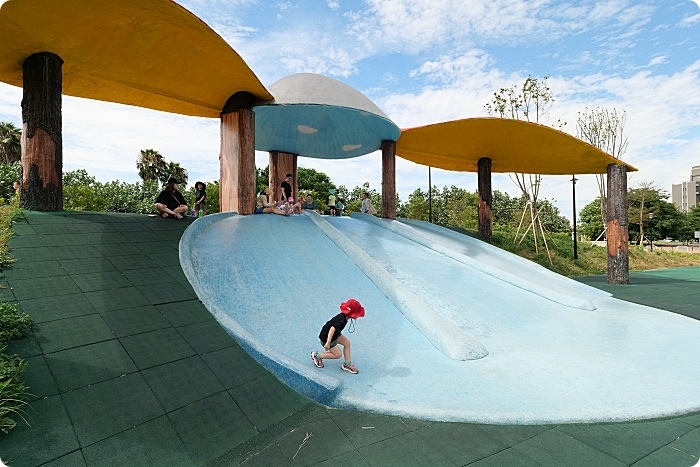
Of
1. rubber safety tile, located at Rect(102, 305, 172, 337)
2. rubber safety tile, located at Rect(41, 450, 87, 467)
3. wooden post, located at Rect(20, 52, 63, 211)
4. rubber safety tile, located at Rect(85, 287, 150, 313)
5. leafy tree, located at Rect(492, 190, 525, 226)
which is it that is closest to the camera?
rubber safety tile, located at Rect(41, 450, 87, 467)

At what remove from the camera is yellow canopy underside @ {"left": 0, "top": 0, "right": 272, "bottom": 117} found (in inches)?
232

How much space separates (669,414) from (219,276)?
530cm

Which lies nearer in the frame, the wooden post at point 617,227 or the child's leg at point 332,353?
the child's leg at point 332,353

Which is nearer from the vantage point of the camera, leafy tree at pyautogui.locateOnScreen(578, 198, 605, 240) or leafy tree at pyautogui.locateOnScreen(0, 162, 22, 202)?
leafy tree at pyautogui.locateOnScreen(0, 162, 22, 202)

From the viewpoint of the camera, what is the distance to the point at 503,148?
1348 centimetres

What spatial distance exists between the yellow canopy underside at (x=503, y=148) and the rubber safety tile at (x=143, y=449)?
10.7m

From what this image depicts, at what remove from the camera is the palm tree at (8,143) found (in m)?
26.7

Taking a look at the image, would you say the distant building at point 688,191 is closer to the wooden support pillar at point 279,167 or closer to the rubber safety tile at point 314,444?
the wooden support pillar at point 279,167

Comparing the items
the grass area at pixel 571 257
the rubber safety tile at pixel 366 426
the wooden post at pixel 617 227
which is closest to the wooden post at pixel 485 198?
the grass area at pixel 571 257

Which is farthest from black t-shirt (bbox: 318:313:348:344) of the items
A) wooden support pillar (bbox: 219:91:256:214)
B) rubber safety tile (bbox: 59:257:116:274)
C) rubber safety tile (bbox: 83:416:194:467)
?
wooden support pillar (bbox: 219:91:256:214)

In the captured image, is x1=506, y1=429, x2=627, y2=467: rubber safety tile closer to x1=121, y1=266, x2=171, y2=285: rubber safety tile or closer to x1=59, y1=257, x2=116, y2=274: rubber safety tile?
x1=121, y1=266, x2=171, y2=285: rubber safety tile

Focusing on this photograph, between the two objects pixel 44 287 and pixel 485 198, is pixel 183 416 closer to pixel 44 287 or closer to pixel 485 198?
pixel 44 287

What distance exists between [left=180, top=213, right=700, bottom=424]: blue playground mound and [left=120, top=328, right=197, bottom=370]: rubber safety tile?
611 millimetres

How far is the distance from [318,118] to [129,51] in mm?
4477
